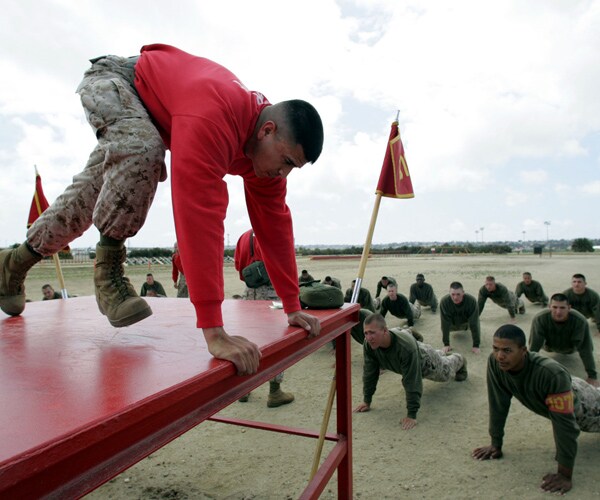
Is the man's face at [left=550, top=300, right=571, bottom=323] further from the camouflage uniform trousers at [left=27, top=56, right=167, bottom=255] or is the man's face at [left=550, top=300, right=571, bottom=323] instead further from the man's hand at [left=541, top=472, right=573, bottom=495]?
the camouflage uniform trousers at [left=27, top=56, right=167, bottom=255]

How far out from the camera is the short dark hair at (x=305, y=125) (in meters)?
1.32

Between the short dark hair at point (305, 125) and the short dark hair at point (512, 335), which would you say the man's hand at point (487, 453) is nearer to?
the short dark hair at point (512, 335)

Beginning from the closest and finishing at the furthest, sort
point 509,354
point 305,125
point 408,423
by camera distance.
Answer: point 305,125 < point 509,354 < point 408,423

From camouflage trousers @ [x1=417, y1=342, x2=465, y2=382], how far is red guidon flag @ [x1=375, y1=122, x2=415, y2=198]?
1702 millimetres

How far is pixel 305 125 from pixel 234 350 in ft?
2.29

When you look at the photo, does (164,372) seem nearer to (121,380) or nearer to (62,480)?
(121,380)

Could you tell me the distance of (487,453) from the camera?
10.7 feet

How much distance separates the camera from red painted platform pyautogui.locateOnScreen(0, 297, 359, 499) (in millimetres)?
635

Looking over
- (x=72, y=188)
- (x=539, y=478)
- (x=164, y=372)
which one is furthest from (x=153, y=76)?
(x=539, y=478)

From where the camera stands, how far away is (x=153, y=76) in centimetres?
142

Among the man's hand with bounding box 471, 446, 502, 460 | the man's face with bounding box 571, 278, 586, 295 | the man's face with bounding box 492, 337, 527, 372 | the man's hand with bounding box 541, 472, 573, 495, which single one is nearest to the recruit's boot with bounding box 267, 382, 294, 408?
the man's hand with bounding box 471, 446, 502, 460

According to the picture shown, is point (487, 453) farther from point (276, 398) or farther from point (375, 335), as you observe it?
point (276, 398)

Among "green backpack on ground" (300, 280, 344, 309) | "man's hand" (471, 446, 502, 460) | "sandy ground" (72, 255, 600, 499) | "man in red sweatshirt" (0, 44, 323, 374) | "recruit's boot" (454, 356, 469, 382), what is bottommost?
"sandy ground" (72, 255, 600, 499)

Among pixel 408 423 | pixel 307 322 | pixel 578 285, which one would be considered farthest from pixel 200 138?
pixel 578 285
